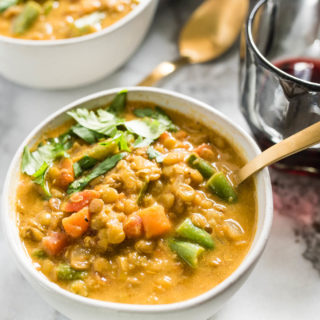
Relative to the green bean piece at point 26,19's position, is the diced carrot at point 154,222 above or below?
below

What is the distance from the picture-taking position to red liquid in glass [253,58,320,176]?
2.23 meters

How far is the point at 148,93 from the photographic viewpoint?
2.17 meters

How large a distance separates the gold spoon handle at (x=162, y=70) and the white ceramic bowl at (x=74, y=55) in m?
0.15

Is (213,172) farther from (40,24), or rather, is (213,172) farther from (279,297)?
(40,24)

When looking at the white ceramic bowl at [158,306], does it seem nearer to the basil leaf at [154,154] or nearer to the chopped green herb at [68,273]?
the chopped green herb at [68,273]

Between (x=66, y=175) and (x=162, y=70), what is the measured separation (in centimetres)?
98

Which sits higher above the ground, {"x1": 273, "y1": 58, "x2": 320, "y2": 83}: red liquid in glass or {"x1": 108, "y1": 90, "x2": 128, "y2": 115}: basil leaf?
{"x1": 108, "y1": 90, "x2": 128, "y2": 115}: basil leaf

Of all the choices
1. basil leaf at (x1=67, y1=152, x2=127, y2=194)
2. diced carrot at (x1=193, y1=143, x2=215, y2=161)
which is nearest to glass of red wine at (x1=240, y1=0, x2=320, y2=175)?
diced carrot at (x1=193, y1=143, x2=215, y2=161)

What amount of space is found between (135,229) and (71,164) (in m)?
0.37

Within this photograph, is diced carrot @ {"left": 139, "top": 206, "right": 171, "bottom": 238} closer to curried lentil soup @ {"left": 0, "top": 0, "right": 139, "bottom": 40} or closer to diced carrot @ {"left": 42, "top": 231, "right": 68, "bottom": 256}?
diced carrot @ {"left": 42, "top": 231, "right": 68, "bottom": 256}

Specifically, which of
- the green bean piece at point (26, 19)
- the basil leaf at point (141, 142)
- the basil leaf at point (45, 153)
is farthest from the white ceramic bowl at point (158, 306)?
the green bean piece at point (26, 19)

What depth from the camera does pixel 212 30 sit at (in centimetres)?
283

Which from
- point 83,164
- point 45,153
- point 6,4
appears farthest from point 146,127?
point 6,4

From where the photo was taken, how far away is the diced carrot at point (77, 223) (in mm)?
1783
